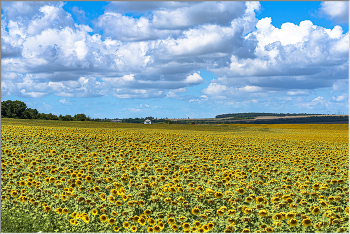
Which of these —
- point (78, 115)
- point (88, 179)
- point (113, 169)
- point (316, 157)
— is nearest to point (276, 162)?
point (316, 157)

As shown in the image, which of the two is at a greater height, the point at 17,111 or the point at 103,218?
the point at 17,111

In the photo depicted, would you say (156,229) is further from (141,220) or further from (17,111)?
(17,111)

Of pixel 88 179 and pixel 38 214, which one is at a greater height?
pixel 88 179

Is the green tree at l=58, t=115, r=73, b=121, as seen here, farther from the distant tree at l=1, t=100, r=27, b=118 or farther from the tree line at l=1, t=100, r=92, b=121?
the distant tree at l=1, t=100, r=27, b=118

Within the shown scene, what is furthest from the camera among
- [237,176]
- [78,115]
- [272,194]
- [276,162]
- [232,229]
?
[78,115]

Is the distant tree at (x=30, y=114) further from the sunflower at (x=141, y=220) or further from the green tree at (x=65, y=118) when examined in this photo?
the sunflower at (x=141, y=220)

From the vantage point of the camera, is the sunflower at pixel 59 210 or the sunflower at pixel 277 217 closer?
the sunflower at pixel 277 217

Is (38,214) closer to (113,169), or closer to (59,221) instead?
(59,221)

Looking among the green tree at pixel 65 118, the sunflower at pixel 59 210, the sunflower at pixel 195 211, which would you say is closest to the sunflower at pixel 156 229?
the sunflower at pixel 195 211

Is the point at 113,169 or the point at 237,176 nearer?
the point at 237,176

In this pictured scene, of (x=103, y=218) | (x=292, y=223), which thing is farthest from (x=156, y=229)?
(x=292, y=223)

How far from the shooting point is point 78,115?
119938mm

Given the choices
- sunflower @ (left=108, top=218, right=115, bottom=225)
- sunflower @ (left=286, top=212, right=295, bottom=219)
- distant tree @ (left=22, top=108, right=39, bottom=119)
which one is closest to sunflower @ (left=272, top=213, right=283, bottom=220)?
sunflower @ (left=286, top=212, right=295, bottom=219)

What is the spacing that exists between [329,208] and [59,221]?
7.95m
